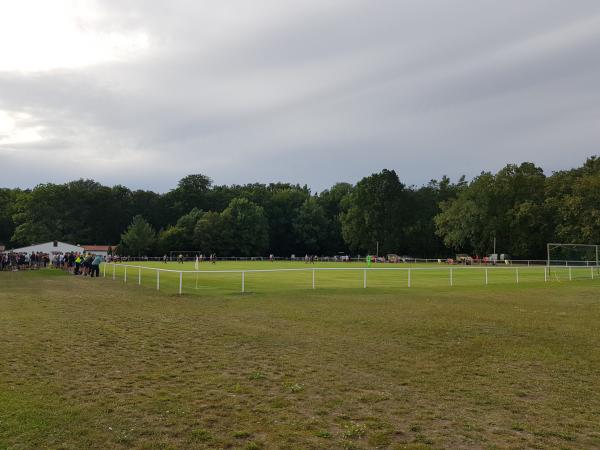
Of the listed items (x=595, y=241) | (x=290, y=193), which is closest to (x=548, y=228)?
(x=595, y=241)

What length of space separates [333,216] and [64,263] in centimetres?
8129

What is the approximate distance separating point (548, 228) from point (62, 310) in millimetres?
74523

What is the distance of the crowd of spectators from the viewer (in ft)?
116

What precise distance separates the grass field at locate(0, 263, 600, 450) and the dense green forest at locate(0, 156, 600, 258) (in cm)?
6170

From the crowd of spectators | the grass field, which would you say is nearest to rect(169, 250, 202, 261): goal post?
the crowd of spectators

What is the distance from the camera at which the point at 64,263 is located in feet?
151

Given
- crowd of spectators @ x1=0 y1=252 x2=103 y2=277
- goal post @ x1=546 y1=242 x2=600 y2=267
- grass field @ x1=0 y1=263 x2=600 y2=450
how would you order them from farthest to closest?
1. goal post @ x1=546 y1=242 x2=600 y2=267
2. crowd of spectators @ x1=0 y1=252 x2=103 y2=277
3. grass field @ x1=0 y1=263 x2=600 y2=450

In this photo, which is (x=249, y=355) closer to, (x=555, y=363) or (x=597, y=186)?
(x=555, y=363)

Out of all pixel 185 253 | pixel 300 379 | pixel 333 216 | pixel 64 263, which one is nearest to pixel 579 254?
pixel 300 379

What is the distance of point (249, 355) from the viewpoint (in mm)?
9062

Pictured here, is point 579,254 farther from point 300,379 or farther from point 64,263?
point 64,263

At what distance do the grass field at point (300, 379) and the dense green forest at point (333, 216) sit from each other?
202ft

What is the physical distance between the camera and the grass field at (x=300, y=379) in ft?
17.1

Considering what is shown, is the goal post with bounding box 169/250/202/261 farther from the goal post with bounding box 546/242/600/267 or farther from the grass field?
the grass field
